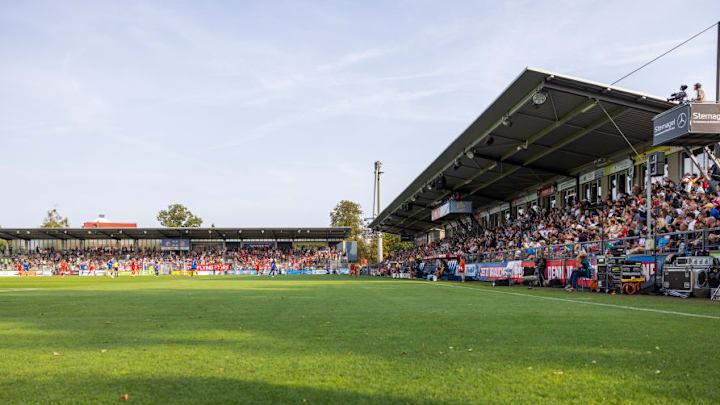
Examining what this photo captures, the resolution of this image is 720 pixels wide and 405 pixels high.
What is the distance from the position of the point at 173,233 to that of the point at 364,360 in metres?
72.5

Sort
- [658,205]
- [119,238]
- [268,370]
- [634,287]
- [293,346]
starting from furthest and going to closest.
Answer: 1. [119,238]
2. [658,205]
3. [634,287]
4. [293,346]
5. [268,370]

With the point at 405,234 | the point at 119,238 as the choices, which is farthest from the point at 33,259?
the point at 405,234

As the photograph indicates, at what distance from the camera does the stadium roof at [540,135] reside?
1927cm

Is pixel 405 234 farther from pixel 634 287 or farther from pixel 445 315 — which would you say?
pixel 445 315

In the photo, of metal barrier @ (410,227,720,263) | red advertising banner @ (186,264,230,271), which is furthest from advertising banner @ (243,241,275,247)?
metal barrier @ (410,227,720,263)

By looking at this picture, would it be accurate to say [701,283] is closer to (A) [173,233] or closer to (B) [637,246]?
(B) [637,246]

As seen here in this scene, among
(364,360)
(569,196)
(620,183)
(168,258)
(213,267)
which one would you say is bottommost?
(213,267)

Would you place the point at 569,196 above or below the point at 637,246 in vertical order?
above

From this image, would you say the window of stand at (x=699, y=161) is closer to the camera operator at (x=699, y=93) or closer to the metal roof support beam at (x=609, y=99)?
the metal roof support beam at (x=609, y=99)

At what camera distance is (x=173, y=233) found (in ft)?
237

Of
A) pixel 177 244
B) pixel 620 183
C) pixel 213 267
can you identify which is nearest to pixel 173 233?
pixel 177 244

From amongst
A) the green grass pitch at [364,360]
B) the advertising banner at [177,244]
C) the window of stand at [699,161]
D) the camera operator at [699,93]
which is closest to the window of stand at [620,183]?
the window of stand at [699,161]

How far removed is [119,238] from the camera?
74.8 m

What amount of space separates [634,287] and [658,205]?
4.88 meters
